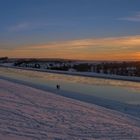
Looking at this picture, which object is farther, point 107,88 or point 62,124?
point 107,88

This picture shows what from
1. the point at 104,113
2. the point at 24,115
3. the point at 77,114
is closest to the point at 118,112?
the point at 104,113

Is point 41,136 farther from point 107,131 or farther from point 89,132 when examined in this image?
point 107,131

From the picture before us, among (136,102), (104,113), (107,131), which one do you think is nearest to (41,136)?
(107,131)

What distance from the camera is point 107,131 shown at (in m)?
9.10

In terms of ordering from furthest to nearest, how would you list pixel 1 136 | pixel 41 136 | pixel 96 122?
pixel 96 122
pixel 41 136
pixel 1 136

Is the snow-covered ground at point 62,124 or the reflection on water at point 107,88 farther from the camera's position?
the reflection on water at point 107,88

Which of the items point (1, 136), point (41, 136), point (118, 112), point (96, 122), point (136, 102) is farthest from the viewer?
point (136, 102)

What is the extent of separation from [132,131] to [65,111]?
337 cm

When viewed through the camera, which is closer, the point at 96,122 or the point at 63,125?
the point at 63,125

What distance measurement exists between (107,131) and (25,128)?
2204 millimetres

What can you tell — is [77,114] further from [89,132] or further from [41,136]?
[41,136]

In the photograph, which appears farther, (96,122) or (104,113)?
(104,113)

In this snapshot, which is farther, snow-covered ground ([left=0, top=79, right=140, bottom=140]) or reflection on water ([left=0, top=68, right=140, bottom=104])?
reflection on water ([left=0, top=68, right=140, bottom=104])

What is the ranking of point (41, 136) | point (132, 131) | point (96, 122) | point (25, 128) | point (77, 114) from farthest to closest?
1. point (77, 114)
2. point (96, 122)
3. point (132, 131)
4. point (25, 128)
5. point (41, 136)
